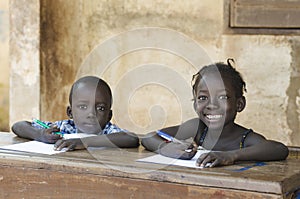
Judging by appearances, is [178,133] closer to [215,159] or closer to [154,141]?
[154,141]

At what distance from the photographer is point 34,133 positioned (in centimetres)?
338

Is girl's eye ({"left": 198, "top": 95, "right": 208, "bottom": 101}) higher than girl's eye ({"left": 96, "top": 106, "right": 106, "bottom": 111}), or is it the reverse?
girl's eye ({"left": 198, "top": 95, "right": 208, "bottom": 101})

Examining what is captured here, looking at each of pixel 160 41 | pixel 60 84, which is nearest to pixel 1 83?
pixel 60 84

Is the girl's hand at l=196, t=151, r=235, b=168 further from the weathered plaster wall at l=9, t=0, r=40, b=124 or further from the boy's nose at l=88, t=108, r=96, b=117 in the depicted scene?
the weathered plaster wall at l=9, t=0, r=40, b=124

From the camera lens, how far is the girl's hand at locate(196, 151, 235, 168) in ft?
8.70

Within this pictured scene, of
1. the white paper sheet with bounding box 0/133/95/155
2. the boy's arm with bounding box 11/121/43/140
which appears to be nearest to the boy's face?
the white paper sheet with bounding box 0/133/95/155

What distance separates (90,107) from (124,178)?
0.79 meters

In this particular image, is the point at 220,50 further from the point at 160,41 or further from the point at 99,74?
the point at 99,74

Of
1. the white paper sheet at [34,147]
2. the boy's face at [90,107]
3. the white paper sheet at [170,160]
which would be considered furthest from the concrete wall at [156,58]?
the white paper sheet at [170,160]

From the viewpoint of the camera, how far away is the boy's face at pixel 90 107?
336 centimetres

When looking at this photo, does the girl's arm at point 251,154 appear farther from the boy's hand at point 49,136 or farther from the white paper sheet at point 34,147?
the boy's hand at point 49,136

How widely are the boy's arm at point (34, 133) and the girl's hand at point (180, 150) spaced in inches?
23.4

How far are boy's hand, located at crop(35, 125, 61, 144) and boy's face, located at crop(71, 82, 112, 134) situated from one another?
0.48 ft

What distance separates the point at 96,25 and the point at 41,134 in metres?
2.59
